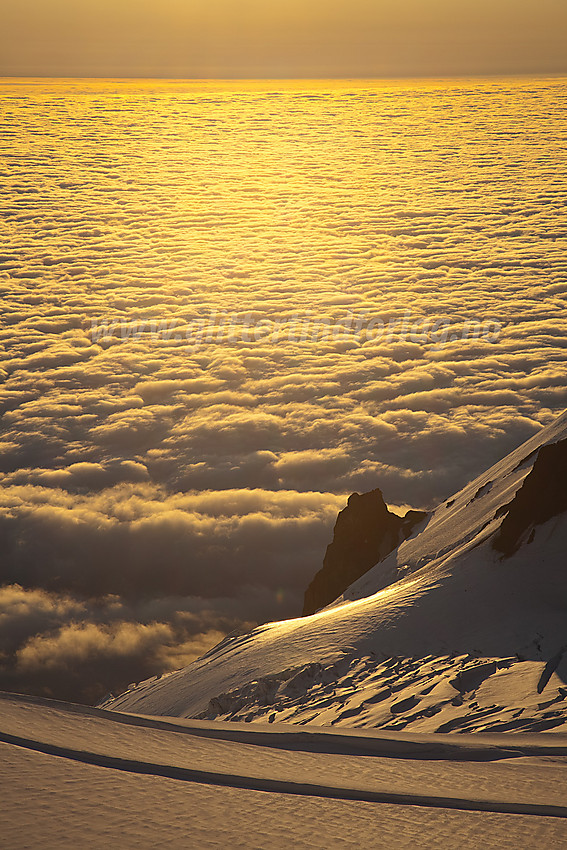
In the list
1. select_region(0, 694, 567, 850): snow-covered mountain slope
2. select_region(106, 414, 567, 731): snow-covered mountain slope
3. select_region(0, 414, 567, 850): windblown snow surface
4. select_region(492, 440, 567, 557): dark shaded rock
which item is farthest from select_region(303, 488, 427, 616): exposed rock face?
select_region(0, 694, 567, 850): snow-covered mountain slope

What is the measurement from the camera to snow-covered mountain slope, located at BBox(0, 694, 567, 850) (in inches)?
153

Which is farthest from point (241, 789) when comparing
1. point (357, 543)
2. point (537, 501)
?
point (357, 543)

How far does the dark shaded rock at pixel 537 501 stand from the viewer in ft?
64.5

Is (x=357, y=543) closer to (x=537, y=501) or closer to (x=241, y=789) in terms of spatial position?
(x=537, y=501)

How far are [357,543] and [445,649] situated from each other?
29409mm

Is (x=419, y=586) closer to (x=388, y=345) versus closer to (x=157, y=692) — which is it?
(x=157, y=692)

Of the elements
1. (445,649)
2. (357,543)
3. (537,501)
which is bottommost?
(445,649)

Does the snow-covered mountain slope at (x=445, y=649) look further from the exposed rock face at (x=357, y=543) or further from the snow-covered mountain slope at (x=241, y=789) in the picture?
the exposed rock face at (x=357, y=543)

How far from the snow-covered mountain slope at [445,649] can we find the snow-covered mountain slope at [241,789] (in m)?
5.52

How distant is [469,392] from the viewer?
142m

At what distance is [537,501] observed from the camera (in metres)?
20.0

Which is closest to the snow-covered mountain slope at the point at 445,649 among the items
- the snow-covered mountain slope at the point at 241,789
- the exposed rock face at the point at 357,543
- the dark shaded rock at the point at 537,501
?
the dark shaded rock at the point at 537,501

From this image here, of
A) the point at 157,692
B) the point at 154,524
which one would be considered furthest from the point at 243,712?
the point at 154,524

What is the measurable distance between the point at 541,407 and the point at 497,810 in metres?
131
